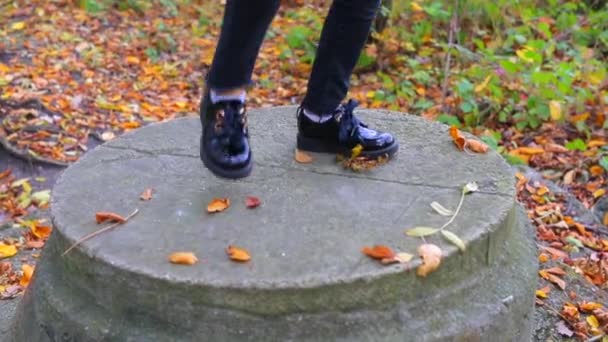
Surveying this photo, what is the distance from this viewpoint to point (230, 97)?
2268 millimetres

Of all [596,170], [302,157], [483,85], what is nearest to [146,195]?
[302,157]

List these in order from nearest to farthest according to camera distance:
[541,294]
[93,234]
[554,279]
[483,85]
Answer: [93,234] → [541,294] → [554,279] → [483,85]

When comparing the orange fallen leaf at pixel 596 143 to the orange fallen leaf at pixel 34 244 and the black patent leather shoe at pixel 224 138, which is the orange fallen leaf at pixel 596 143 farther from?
the orange fallen leaf at pixel 34 244

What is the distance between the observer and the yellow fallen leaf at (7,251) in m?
3.26

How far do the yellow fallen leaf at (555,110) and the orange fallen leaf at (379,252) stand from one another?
272cm

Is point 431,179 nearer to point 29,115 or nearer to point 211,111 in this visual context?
point 211,111

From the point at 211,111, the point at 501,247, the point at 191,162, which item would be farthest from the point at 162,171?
the point at 501,247

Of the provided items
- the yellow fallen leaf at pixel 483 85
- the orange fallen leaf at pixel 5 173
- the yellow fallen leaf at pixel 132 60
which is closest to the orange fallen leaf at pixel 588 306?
the yellow fallen leaf at pixel 483 85

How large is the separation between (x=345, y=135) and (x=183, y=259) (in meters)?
0.84

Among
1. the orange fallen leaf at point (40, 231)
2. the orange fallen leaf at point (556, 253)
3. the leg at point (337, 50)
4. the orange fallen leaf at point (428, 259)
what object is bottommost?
the orange fallen leaf at point (40, 231)

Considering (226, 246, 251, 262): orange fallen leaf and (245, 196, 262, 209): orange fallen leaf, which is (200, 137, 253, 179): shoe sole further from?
(226, 246, 251, 262): orange fallen leaf

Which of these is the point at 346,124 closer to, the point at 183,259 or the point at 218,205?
the point at 218,205

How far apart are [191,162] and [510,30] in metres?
3.70

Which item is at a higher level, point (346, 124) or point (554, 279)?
point (346, 124)
